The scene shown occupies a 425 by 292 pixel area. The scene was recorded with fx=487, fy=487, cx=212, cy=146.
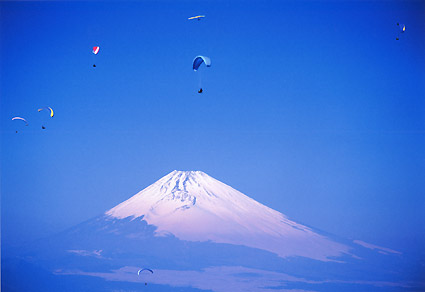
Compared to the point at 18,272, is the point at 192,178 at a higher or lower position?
higher

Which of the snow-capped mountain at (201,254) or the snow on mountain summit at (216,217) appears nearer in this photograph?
the snow-capped mountain at (201,254)

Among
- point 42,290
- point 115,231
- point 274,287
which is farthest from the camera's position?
point 115,231

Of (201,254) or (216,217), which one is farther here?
(216,217)

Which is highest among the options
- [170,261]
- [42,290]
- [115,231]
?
[115,231]

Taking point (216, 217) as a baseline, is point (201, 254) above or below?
below

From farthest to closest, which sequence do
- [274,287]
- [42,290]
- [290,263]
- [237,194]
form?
[237,194], [290,263], [274,287], [42,290]

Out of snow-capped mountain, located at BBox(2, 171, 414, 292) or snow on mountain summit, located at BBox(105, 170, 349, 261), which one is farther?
snow on mountain summit, located at BBox(105, 170, 349, 261)

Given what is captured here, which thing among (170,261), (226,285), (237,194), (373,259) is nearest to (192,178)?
(237,194)

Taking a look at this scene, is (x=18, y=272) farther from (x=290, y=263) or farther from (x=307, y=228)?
(x=307, y=228)
